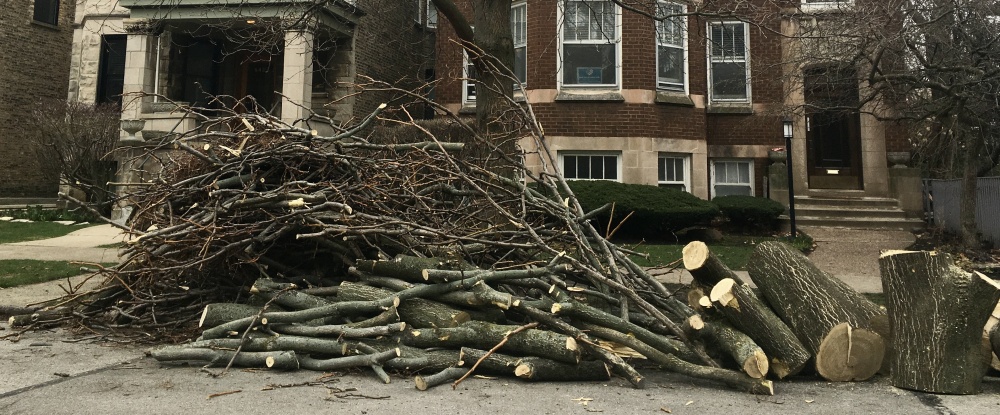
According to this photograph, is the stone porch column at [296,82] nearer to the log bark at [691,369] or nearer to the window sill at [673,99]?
the window sill at [673,99]

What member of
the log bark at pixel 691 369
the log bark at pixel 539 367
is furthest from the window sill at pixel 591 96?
the log bark at pixel 539 367

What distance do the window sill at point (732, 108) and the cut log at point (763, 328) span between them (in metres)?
11.4

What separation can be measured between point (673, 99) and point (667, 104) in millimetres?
173

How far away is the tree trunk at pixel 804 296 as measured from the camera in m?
4.25

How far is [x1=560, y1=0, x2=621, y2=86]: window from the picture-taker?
554 inches

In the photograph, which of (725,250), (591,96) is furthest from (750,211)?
(591,96)

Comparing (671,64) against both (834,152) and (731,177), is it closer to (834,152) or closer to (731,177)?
(731,177)

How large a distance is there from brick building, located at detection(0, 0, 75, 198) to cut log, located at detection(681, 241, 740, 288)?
917 inches

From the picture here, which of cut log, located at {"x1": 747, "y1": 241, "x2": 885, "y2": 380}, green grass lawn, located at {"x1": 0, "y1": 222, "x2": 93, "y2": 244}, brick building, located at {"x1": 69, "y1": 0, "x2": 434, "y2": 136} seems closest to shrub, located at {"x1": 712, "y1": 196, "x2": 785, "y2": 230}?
brick building, located at {"x1": 69, "y1": 0, "x2": 434, "y2": 136}

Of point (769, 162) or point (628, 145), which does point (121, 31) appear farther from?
point (769, 162)

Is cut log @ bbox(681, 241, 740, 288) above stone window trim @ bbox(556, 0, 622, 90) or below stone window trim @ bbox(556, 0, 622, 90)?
below

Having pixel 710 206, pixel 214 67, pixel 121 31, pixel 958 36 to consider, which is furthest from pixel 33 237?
pixel 958 36

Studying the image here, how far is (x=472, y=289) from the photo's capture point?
4.61m

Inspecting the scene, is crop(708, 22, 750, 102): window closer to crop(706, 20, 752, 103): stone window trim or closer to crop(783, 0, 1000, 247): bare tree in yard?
crop(706, 20, 752, 103): stone window trim
